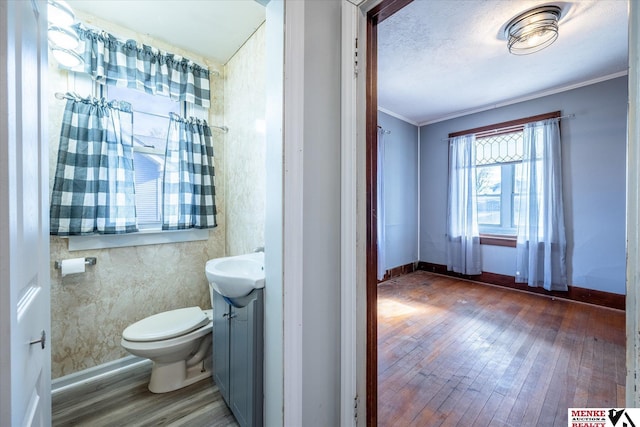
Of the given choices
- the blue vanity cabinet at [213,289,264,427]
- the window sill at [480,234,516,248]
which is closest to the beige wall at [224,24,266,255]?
the blue vanity cabinet at [213,289,264,427]

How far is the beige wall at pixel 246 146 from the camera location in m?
1.83

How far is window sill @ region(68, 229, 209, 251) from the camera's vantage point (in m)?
1.68

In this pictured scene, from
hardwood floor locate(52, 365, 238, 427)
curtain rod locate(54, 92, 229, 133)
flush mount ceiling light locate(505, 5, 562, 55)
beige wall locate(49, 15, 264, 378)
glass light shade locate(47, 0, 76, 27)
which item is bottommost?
hardwood floor locate(52, 365, 238, 427)

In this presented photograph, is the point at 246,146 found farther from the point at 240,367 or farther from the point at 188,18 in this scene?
the point at 240,367

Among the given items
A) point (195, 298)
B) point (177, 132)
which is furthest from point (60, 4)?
point (195, 298)

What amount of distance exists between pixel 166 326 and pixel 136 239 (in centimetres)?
72

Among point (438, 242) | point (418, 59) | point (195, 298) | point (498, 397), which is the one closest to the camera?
point (498, 397)

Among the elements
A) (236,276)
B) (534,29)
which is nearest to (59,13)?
(236,276)

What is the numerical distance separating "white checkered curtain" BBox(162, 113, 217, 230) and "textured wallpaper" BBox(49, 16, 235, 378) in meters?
0.15

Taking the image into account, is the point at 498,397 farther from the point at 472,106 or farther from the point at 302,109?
the point at 472,106

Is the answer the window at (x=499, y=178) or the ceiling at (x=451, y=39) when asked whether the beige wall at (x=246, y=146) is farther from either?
the window at (x=499, y=178)

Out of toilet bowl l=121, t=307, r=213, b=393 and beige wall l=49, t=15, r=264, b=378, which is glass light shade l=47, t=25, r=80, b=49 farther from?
toilet bowl l=121, t=307, r=213, b=393

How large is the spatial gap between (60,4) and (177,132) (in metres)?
0.86

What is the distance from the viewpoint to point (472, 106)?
11.4 ft
